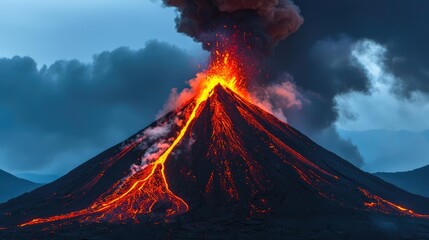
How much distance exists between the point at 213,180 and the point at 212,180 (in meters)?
0.10

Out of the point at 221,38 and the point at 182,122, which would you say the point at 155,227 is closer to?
the point at 182,122

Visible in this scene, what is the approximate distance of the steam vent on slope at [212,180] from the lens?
4488 centimetres

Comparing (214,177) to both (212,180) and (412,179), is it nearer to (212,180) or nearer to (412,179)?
(212,180)

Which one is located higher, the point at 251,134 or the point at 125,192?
the point at 251,134

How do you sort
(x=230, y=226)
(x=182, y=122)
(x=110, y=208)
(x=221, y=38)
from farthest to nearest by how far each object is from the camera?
(x=221, y=38) < (x=182, y=122) < (x=110, y=208) < (x=230, y=226)

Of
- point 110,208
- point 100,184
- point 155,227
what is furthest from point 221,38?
point 155,227

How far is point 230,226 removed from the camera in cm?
3975

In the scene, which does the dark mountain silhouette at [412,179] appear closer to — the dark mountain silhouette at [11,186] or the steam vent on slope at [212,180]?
the steam vent on slope at [212,180]

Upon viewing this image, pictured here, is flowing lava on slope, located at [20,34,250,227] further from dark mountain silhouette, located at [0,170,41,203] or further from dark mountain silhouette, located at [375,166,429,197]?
dark mountain silhouette, located at [0,170,41,203]

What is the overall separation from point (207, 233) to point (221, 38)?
36.4 m

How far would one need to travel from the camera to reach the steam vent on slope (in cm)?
4488

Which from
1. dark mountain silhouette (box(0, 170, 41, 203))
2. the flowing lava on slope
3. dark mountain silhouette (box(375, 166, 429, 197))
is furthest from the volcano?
dark mountain silhouette (box(0, 170, 41, 203))

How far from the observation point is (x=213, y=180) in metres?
49.5

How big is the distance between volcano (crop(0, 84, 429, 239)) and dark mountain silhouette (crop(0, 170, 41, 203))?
123 m
